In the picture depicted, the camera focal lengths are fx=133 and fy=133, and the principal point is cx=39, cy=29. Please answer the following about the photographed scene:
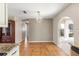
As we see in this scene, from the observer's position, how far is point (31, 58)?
697mm

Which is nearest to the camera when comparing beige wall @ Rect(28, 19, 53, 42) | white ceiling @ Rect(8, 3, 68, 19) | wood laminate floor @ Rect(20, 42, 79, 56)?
white ceiling @ Rect(8, 3, 68, 19)

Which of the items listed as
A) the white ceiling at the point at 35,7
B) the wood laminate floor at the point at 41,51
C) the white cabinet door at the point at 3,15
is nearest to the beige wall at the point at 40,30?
the wood laminate floor at the point at 41,51

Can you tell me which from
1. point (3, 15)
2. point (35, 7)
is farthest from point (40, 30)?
point (3, 15)

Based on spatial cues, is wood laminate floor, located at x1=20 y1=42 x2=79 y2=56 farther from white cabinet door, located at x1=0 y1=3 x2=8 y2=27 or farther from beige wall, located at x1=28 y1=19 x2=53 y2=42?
white cabinet door, located at x1=0 y1=3 x2=8 y2=27

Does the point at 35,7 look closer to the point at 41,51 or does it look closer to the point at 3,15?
the point at 41,51

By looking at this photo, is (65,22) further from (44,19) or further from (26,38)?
(26,38)

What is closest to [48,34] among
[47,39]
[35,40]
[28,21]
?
[47,39]

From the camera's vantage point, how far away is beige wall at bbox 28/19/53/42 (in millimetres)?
8074

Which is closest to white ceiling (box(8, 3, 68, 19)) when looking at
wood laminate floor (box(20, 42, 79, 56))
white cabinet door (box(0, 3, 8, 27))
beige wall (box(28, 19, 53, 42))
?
wood laminate floor (box(20, 42, 79, 56))

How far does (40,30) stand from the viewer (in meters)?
8.41

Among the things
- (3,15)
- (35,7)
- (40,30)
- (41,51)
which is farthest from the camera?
(40,30)

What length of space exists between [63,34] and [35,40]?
228 centimetres

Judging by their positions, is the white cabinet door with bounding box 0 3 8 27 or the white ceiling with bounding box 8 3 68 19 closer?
the white cabinet door with bounding box 0 3 8 27

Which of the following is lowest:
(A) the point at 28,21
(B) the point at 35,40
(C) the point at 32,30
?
(B) the point at 35,40
